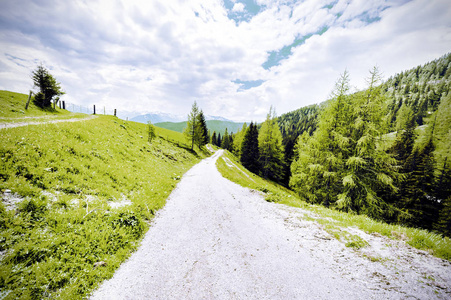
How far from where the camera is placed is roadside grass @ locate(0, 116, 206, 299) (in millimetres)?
4172

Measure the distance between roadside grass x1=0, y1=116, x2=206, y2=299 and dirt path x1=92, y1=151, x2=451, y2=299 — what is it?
916mm

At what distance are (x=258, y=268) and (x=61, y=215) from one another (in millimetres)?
7933

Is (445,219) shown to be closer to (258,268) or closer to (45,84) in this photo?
(258,268)

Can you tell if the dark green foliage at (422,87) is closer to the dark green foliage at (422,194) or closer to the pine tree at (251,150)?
the dark green foliage at (422,194)

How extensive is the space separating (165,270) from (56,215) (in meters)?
4.90

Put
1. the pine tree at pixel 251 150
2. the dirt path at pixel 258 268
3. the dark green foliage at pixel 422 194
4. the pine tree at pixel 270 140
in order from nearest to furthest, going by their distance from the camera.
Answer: the dirt path at pixel 258 268 → the dark green foliage at pixel 422 194 → the pine tree at pixel 270 140 → the pine tree at pixel 251 150

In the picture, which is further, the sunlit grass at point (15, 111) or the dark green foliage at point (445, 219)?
the dark green foliage at point (445, 219)

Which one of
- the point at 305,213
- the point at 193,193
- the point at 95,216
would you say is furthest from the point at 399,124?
the point at 95,216

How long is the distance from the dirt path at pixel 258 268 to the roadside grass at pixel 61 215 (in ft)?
3.01

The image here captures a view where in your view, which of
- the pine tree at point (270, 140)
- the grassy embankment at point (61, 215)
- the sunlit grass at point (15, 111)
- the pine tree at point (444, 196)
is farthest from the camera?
the pine tree at point (270, 140)

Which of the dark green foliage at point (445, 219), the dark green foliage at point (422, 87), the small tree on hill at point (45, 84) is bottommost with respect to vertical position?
the dark green foliage at point (445, 219)

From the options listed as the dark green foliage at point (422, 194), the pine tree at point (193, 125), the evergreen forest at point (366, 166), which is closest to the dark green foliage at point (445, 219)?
the evergreen forest at point (366, 166)

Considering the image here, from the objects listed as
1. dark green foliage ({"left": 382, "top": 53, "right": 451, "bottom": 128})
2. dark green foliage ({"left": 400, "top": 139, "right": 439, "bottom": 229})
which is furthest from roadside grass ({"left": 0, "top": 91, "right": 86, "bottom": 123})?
dark green foliage ({"left": 382, "top": 53, "right": 451, "bottom": 128})

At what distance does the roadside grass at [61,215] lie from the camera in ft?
13.7
